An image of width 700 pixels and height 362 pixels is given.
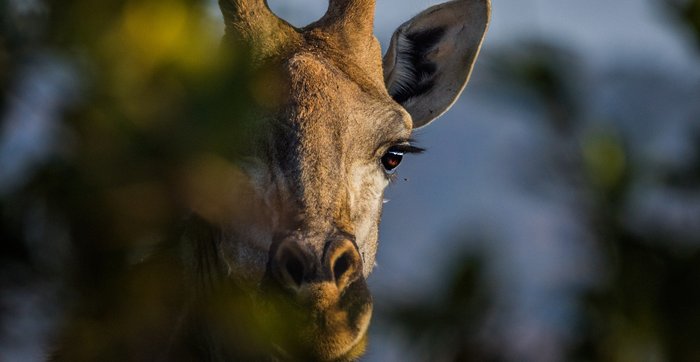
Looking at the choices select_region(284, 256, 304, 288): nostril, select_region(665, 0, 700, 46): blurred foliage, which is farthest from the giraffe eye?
select_region(665, 0, 700, 46): blurred foliage

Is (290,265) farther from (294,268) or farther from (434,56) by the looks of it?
(434,56)

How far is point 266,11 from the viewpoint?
23.3 feet

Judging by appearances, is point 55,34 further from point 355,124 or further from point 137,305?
point 355,124

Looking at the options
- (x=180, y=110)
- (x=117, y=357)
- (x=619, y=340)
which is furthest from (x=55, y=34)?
(x=117, y=357)

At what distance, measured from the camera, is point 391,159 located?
7410 mm

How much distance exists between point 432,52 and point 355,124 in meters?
2.33

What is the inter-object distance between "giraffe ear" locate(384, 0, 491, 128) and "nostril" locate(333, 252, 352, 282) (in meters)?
3.22

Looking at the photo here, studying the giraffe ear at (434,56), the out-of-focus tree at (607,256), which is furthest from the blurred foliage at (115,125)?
the giraffe ear at (434,56)

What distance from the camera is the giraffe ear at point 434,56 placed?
879 cm

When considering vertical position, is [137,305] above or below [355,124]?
above

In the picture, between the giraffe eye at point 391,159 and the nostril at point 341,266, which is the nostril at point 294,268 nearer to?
the nostril at point 341,266

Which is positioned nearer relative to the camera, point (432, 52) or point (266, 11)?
point (266, 11)

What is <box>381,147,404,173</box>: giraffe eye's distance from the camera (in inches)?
289

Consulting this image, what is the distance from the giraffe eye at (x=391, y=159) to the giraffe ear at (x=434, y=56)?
1.36 meters
